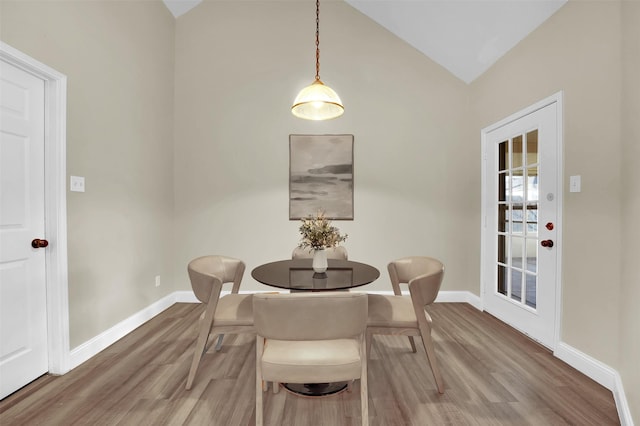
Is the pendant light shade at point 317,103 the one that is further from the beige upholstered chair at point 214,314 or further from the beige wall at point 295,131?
the beige upholstered chair at point 214,314

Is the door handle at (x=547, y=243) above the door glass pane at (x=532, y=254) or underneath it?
above

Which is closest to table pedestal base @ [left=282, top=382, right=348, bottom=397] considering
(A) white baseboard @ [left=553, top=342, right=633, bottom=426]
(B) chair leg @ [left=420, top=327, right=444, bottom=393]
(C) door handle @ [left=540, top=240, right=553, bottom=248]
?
(B) chair leg @ [left=420, top=327, right=444, bottom=393]

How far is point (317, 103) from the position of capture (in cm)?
249

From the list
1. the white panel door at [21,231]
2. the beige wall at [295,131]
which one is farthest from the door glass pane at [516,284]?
the white panel door at [21,231]

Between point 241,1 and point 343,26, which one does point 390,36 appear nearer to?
point 343,26

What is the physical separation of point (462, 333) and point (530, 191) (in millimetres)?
1486

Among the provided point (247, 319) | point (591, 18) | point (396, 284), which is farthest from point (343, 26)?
point (247, 319)

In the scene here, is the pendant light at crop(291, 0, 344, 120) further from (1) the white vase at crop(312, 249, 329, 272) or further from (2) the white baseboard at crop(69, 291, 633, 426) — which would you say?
(2) the white baseboard at crop(69, 291, 633, 426)

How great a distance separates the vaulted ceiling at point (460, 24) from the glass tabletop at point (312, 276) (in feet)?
8.80

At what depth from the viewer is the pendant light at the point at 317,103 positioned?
2189 mm

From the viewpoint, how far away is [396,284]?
8.32ft

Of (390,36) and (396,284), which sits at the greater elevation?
(390,36)

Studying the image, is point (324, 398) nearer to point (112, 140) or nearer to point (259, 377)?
point (259, 377)

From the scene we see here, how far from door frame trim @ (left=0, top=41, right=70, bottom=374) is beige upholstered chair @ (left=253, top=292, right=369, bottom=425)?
5.56 ft
